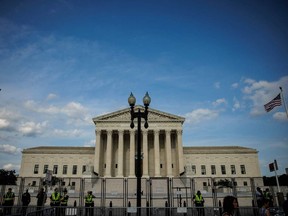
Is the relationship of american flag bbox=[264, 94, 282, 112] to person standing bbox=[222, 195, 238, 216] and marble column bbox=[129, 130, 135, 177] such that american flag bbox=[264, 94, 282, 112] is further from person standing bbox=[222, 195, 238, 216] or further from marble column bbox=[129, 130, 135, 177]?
marble column bbox=[129, 130, 135, 177]

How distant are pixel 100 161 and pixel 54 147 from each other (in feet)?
71.5

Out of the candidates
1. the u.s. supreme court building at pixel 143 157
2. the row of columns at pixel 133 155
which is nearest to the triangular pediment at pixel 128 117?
the u.s. supreme court building at pixel 143 157

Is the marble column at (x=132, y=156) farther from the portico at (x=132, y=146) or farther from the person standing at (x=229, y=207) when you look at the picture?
the person standing at (x=229, y=207)

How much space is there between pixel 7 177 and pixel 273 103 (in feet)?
228

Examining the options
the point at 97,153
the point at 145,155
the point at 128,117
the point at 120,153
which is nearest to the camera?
the point at 145,155

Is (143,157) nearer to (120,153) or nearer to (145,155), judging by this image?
(145,155)

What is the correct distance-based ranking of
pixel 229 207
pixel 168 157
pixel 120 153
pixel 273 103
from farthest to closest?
pixel 168 157
pixel 120 153
pixel 273 103
pixel 229 207

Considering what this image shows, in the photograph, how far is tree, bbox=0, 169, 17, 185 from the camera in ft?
205

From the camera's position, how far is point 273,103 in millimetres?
21781

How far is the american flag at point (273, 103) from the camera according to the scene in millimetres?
21453

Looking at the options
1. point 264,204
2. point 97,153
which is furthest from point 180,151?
point 264,204

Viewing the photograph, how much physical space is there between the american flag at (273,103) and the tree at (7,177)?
66.0 meters

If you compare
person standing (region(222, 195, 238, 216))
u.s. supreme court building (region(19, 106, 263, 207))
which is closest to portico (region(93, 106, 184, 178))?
u.s. supreme court building (region(19, 106, 263, 207))

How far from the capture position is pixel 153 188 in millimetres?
19266
